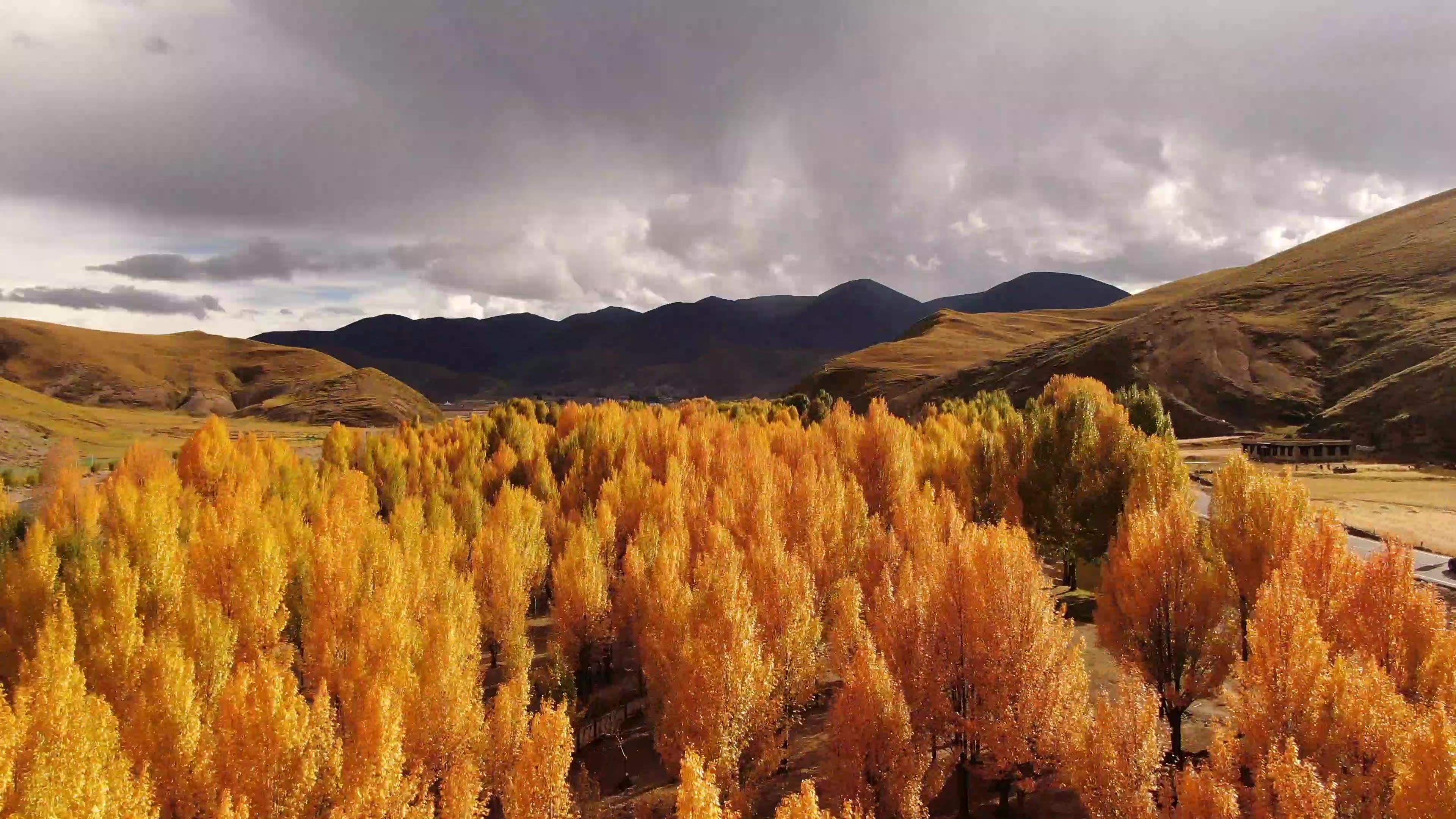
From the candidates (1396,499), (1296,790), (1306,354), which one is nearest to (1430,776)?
(1296,790)

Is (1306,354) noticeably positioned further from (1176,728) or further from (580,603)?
(580,603)

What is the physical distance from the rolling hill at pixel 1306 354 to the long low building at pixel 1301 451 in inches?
369

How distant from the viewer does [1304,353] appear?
13512 cm

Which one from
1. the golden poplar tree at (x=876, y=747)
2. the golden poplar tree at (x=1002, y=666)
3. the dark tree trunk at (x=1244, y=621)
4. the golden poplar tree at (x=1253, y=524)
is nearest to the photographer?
the golden poplar tree at (x=876, y=747)

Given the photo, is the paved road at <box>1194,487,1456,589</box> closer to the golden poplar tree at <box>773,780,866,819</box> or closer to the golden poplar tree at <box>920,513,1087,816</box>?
the golden poplar tree at <box>920,513,1087,816</box>

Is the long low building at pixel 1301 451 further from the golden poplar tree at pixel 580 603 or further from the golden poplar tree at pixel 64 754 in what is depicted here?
the golden poplar tree at pixel 64 754

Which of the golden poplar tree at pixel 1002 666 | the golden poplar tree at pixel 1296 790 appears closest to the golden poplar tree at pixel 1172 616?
the golden poplar tree at pixel 1002 666

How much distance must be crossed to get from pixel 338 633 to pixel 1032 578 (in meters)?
27.0

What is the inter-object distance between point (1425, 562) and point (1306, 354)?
112m

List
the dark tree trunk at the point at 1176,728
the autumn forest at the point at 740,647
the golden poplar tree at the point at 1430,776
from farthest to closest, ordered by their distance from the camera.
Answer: the dark tree trunk at the point at 1176,728
the autumn forest at the point at 740,647
the golden poplar tree at the point at 1430,776

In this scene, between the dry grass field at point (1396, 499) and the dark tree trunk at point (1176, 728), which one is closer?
the dark tree trunk at point (1176, 728)

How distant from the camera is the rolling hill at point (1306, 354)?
354 feet

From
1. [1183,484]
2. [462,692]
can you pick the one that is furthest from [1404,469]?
[462,692]

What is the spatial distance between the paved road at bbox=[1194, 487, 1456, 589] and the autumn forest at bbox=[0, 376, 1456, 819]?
11897mm
